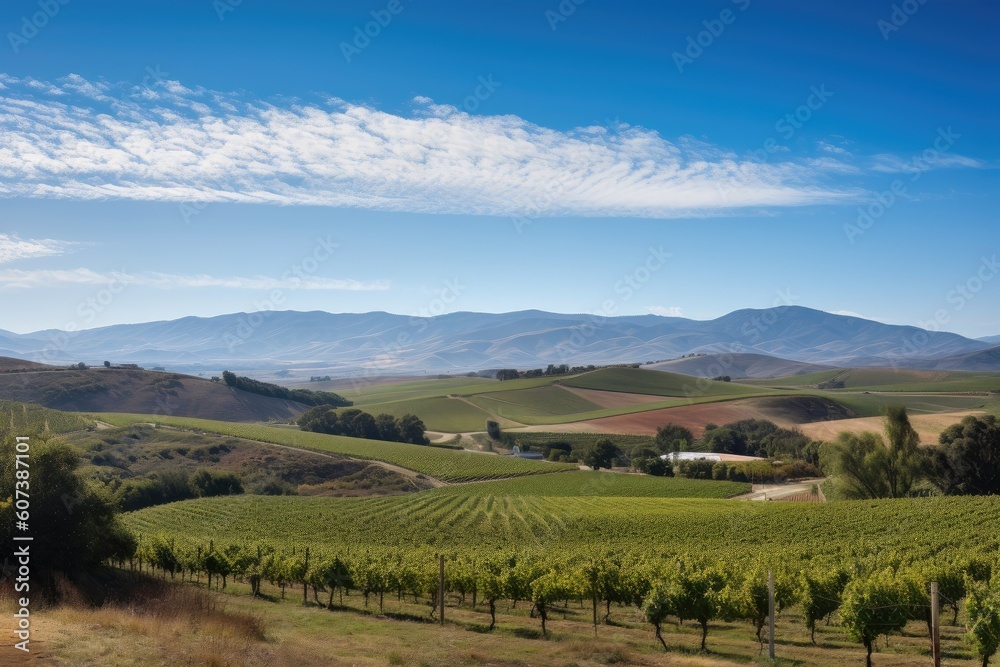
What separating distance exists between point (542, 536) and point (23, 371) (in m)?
135

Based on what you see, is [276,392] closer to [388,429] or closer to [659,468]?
[388,429]

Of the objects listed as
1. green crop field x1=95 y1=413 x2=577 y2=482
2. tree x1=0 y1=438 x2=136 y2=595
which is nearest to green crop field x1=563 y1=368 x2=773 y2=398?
green crop field x1=95 y1=413 x2=577 y2=482

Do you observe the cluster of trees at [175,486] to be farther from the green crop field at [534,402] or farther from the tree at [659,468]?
the green crop field at [534,402]

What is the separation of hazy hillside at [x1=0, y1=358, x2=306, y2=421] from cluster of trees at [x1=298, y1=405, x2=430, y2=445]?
2211 cm

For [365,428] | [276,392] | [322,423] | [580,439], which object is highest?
[276,392]

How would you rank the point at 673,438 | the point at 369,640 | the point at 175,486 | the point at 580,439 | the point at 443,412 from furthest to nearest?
1. the point at 443,412
2. the point at 580,439
3. the point at 673,438
4. the point at 175,486
5. the point at 369,640

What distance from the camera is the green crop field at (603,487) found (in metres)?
78.9

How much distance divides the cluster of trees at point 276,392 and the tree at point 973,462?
449 feet

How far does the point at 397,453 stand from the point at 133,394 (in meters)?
66.8

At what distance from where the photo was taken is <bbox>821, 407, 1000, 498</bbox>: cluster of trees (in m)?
70.8

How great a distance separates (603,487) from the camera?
8306cm

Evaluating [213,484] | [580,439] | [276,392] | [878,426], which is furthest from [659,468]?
[276,392]

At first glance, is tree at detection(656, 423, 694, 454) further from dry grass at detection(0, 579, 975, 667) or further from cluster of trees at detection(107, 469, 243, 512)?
dry grass at detection(0, 579, 975, 667)

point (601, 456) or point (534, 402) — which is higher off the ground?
point (534, 402)
